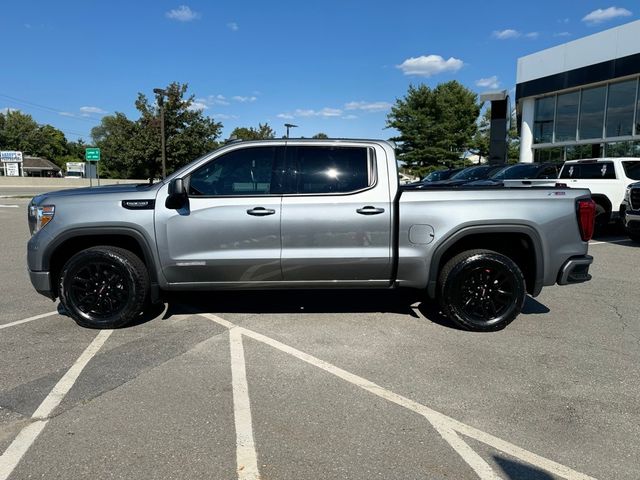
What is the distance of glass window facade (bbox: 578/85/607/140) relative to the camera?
66.6ft

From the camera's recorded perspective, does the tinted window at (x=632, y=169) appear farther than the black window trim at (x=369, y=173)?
Yes

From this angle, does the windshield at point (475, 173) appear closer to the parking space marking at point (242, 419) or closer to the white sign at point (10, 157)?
the parking space marking at point (242, 419)

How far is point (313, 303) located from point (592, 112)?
1997 cm

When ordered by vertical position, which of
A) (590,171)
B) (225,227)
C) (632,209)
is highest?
(590,171)

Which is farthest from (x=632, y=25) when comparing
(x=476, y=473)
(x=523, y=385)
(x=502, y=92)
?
(x=476, y=473)

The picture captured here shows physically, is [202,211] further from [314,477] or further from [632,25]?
[632,25]

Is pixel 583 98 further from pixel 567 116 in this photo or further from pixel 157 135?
pixel 157 135

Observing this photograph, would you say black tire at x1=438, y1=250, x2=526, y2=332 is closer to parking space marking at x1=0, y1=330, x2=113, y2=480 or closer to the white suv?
parking space marking at x1=0, y1=330, x2=113, y2=480

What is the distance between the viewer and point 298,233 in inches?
186

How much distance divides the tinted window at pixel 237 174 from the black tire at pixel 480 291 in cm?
205

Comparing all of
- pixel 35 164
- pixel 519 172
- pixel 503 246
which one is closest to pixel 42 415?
pixel 503 246

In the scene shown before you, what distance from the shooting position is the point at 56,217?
4715 millimetres

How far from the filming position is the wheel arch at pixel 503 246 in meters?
4.78

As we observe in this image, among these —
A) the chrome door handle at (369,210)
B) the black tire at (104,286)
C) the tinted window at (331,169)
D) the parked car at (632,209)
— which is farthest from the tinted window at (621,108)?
the black tire at (104,286)
